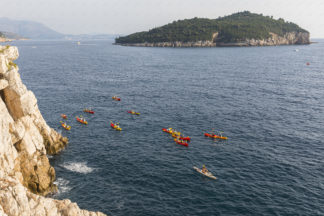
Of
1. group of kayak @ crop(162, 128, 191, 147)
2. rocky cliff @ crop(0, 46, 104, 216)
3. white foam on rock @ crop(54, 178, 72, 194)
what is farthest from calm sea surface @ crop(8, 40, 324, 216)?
rocky cliff @ crop(0, 46, 104, 216)

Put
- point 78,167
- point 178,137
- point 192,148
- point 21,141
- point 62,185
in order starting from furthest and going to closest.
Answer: point 178,137, point 192,148, point 78,167, point 62,185, point 21,141

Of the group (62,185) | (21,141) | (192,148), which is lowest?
(62,185)

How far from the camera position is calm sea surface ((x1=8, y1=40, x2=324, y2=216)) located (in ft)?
133

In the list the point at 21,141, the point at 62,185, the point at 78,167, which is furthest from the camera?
the point at 78,167

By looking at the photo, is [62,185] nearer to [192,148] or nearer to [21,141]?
[21,141]

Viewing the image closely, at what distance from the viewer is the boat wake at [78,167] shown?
160 feet

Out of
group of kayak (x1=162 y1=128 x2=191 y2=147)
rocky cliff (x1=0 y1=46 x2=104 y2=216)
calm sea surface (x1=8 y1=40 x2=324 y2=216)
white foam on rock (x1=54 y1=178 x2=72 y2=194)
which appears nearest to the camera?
rocky cliff (x1=0 y1=46 x2=104 y2=216)

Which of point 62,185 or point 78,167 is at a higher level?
point 78,167

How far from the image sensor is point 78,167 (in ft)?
164

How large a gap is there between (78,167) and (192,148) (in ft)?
87.3

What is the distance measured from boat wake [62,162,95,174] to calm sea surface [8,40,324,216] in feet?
0.67

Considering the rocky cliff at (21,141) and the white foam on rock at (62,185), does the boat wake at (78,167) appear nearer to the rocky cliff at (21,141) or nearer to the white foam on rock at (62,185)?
the white foam on rock at (62,185)

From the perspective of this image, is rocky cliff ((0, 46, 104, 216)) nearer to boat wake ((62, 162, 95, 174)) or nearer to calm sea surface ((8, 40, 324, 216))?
calm sea surface ((8, 40, 324, 216))

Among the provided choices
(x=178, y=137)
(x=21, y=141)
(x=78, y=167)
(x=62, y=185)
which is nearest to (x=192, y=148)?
(x=178, y=137)
